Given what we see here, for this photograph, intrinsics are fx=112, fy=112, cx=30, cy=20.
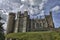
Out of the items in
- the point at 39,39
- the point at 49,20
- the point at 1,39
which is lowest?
the point at 1,39

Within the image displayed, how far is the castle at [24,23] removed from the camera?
163ft

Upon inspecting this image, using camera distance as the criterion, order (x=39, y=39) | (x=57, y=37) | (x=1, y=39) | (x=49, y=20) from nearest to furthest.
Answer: (x=57, y=37), (x=39, y=39), (x=1, y=39), (x=49, y=20)

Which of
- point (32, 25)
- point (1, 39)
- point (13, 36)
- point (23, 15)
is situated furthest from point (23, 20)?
point (13, 36)

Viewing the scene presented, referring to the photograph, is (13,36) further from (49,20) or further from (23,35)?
(49,20)

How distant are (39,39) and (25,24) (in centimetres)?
4352

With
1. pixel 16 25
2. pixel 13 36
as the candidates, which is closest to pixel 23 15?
pixel 16 25

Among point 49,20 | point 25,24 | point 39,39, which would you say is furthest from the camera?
point 49,20

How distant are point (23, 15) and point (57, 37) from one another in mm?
47295

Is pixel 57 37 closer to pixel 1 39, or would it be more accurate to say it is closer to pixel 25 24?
pixel 1 39

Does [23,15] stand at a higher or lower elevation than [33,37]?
higher

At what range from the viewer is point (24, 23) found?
180ft

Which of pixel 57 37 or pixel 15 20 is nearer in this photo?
pixel 57 37

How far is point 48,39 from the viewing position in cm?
1082

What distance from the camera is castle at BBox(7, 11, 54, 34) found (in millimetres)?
49775
